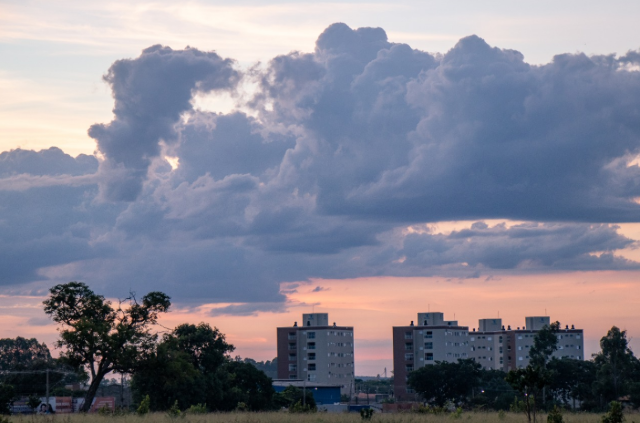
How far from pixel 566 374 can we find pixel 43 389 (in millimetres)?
75454

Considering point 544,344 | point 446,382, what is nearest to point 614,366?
point 446,382

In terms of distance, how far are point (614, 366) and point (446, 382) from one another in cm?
2846

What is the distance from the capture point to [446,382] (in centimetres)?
13462

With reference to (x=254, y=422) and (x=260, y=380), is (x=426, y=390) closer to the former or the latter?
(x=260, y=380)

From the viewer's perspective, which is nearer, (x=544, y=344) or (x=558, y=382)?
(x=558, y=382)

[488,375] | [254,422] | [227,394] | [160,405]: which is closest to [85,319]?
[160,405]

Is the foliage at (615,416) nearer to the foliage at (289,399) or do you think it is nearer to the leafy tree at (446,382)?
the foliage at (289,399)

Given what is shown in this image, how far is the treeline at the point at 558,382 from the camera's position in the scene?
11169 cm

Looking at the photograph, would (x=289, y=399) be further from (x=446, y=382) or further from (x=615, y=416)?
(x=615, y=416)

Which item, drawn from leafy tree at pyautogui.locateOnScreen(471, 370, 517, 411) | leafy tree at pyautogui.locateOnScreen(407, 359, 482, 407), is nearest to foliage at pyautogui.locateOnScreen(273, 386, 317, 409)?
leafy tree at pyautogui.locateOnScreen(407, 359, 482, 407)

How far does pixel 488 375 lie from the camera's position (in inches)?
6127

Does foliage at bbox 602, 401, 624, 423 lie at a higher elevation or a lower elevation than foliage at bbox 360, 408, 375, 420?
higher

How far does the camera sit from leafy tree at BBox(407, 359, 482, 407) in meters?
134

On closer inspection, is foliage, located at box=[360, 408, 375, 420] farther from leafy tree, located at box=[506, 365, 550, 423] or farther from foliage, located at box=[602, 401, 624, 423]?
foliage, located at box=[602, 401, 624, 423]
